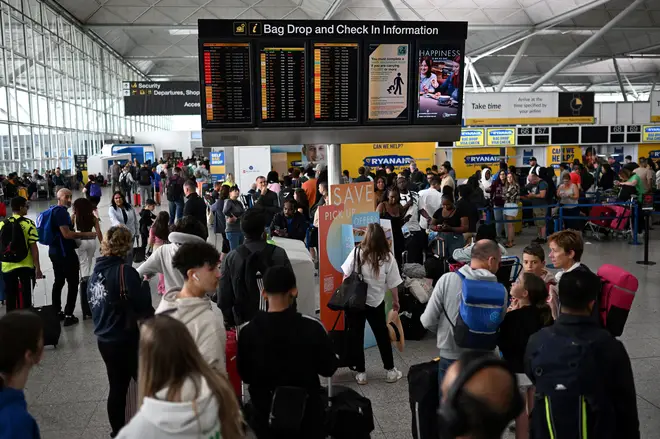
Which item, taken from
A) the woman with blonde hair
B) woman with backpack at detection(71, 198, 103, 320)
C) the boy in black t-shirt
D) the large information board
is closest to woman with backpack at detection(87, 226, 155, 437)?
the boy in black t-shirt

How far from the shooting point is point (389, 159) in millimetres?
20547

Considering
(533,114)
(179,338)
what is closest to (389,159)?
(533,114)

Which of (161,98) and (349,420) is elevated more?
(161,98)

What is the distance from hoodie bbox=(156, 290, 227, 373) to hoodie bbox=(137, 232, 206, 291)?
1.50 m

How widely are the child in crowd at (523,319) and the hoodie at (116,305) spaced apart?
2409 millimetres

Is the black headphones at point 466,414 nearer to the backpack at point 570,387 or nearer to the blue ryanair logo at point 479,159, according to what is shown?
Result: the backpack at point 570,387

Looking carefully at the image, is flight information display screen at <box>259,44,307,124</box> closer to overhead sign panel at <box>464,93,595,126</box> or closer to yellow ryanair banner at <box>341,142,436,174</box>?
yellow ryanair banner at <box>341,142,436,174</box>

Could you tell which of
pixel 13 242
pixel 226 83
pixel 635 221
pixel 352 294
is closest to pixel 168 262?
pixel 352 294

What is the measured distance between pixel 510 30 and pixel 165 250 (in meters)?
29.6

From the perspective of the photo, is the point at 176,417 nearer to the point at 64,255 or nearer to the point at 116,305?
the point at 116,305

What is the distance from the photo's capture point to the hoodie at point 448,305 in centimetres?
372

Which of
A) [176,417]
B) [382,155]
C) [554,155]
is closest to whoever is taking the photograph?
[176,417]

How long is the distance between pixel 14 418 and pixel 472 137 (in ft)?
65.1

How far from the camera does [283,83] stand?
700cm
